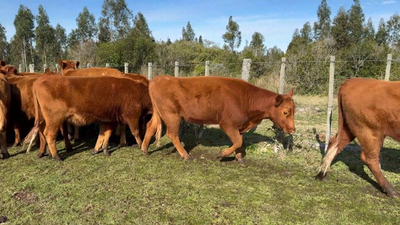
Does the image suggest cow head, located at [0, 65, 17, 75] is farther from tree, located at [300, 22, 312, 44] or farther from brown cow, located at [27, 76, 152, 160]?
tree, located at [300, 22, 312, 44]

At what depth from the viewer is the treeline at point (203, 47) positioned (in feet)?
49.1

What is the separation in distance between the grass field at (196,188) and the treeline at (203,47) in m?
8.58

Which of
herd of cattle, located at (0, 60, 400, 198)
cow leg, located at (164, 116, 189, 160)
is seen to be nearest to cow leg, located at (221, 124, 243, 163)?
herd of cattle, located at (0, 60, 400, 198)

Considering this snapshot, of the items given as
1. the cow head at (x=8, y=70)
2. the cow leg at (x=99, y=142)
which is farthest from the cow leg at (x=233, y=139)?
the cow head at (x=8, y=70)

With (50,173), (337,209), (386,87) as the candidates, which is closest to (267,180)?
(337,209)

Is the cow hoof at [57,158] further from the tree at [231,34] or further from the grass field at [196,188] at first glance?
the tree at [231,34]

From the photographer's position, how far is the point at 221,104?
557cm

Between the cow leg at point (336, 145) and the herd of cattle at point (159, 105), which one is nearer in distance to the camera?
the cow leg at point (336, 145)

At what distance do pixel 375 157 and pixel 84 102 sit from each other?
4.93 metres

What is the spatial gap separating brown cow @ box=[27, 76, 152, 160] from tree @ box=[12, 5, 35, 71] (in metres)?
43.1

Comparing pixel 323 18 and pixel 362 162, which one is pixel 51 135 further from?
pixel 323 18

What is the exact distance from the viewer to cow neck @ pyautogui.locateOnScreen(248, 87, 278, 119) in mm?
5773

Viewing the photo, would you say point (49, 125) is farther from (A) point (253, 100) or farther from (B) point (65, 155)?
(A) point (253, 100)

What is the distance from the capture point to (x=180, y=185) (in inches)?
177
